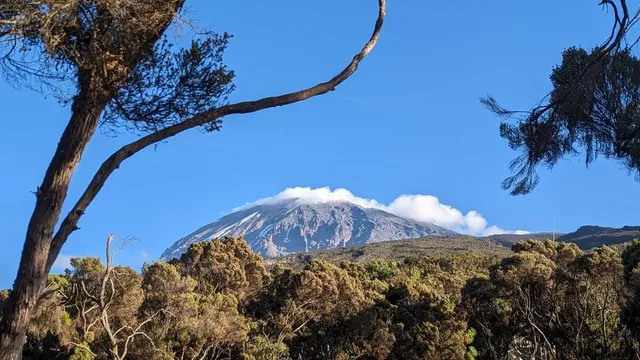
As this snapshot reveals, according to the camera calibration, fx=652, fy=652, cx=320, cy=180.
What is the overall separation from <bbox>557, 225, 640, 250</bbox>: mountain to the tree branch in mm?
70084

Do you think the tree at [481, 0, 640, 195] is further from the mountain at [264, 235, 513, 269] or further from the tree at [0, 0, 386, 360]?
the mountain at [264, 235, 513, 269]

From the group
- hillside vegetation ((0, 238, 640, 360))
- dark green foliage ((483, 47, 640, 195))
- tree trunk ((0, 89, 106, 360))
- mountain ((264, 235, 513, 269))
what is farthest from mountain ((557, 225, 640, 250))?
tree trunk ((0, 89, 106, 360))

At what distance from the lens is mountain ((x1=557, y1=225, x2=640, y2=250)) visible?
73.4 m

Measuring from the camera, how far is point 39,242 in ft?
15.3

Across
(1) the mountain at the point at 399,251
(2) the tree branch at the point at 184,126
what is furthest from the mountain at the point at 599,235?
(2) the tree branch at the point at 184,126

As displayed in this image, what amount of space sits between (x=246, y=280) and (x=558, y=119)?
20.3 m

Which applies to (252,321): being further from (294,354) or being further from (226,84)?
(226,84)

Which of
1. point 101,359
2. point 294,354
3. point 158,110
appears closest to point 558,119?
point 158,110

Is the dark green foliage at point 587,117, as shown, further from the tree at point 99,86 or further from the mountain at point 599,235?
the mountain at point 599,235

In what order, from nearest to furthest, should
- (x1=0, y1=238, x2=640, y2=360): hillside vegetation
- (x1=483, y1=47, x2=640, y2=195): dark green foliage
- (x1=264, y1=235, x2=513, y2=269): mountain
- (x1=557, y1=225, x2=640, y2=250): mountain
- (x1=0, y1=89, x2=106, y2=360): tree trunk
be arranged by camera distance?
(x1=0, y1=89, x2=106, y2=360): tree trunk, (x1=483, y1=47, x2=640, y2=195): dark green foliage, (x1=0, y1=238, x2=640, y2=360): hillside vegetation, (x1=264, y1=235, x2=513, y2=269): mountain, (x1=557, y1=225, x2=640, y2=250): mountain

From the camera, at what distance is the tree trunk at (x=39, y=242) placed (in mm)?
4547

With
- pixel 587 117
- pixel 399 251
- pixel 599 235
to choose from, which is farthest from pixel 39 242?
pixel 599 235

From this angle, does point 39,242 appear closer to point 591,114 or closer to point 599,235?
point 591,114

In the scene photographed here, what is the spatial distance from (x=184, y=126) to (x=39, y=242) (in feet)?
4.66
